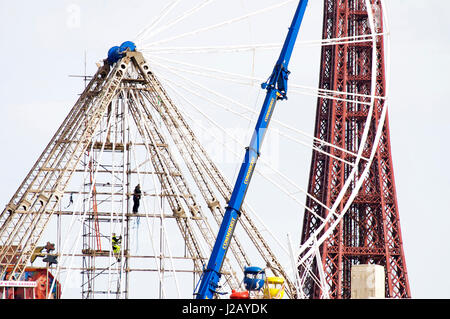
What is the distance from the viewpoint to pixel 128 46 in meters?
73.0

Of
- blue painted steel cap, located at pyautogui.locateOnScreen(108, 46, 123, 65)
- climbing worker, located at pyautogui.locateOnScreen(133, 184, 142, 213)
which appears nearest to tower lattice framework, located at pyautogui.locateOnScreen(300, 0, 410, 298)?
climbing worker, located at pyautogui.locateOnScreen(133, 184, 142, 213)

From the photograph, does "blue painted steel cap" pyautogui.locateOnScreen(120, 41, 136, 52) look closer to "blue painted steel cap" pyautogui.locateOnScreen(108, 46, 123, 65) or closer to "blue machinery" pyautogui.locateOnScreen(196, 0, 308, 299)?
"blue painted steel cap" pyautogui.locateOnScreen(108, 46, 123, 65)

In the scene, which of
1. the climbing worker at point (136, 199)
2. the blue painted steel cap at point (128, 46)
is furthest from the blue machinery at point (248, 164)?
the climbing worker at point (136, 199)

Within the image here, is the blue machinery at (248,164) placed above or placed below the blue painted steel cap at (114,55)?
below

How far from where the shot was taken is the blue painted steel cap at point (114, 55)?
7324 centimetres

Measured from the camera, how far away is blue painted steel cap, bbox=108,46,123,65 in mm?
73238

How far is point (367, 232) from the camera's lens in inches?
4323

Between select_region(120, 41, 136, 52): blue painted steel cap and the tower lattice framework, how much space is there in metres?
36.5

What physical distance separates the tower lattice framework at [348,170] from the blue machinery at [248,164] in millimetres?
39971

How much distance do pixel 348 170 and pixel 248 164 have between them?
159 ft

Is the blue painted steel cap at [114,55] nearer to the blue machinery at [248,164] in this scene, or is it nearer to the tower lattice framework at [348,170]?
the blue machinery at [248,164]
